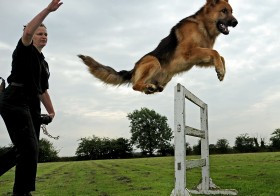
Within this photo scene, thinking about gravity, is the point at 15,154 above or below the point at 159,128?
below

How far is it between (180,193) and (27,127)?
224cm

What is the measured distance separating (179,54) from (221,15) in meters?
1.02

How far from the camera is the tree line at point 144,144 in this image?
44.2m

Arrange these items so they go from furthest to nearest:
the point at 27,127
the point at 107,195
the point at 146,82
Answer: the point at 107,195 → the point at 146,82 → the point at 27,127

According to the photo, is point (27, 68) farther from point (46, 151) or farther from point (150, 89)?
point (46, 151)

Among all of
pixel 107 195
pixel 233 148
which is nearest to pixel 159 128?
pixel 233 148

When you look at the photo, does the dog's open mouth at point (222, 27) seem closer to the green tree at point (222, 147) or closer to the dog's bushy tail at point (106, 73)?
the dog's bushy tail at point (106, 73)

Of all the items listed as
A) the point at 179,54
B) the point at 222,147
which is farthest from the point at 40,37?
the point at 222,147

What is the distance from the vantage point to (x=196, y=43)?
5.33 metres

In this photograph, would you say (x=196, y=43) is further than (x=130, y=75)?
No

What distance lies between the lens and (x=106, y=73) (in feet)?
18.1

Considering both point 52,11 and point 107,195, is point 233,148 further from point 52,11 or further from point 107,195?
point 52,11

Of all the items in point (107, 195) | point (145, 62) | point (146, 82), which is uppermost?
point (145, 62)

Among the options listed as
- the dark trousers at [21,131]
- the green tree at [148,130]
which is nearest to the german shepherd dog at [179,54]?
the dark trousers at [21,131]
